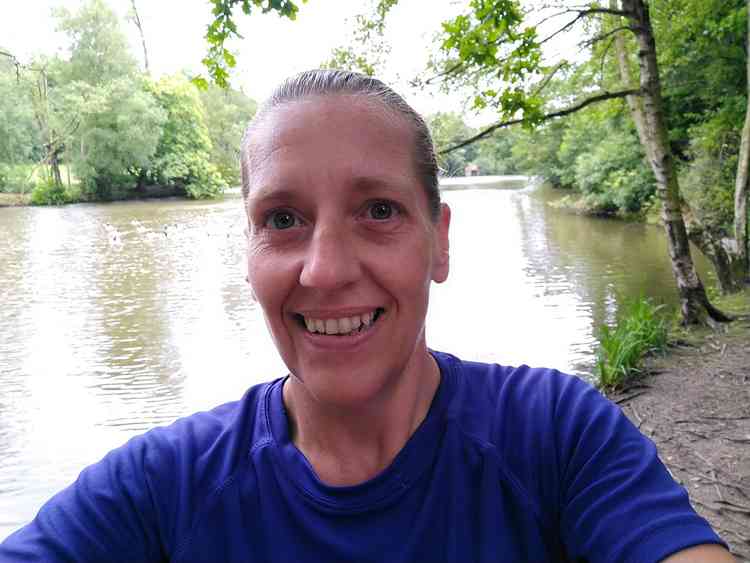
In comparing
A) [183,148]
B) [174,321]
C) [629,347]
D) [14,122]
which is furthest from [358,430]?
[183,148]

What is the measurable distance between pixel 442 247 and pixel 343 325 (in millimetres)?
417

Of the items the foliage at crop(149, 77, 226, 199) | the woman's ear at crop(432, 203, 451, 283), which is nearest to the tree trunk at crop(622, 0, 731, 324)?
the woman's ear at crop(432, 203, 451, 283)

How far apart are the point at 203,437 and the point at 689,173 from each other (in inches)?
553

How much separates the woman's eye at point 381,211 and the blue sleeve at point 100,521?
0.74 meters

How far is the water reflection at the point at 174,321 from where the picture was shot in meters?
6.46

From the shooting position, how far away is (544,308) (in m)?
10.0

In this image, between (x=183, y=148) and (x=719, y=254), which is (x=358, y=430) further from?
(x=183, y=148)

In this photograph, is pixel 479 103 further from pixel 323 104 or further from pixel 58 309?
pixel 58 309

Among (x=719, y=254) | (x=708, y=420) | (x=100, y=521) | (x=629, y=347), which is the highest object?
(x=100, y=521)

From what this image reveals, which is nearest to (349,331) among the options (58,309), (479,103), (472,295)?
(479,103)

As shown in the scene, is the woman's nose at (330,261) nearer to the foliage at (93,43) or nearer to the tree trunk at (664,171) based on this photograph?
the tree trunk at (664,171)

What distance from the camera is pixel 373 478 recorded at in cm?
138

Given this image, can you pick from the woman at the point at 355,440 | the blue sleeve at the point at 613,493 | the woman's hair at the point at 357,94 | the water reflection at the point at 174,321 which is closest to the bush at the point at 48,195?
the water reflection at the point at 174,321

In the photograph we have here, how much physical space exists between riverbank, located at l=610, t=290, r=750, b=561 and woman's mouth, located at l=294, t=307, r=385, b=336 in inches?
108
